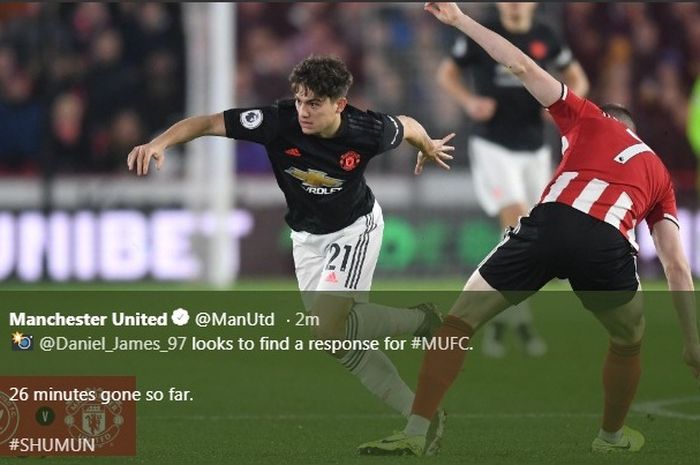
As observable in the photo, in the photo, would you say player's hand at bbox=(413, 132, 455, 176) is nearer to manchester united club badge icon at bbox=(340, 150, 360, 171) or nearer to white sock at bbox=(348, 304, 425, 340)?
manchester united club badge icon at bbox=(340, 150, 360, 171)

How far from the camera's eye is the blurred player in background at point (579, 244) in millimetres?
6484

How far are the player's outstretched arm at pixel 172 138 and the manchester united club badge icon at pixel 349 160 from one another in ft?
1.95

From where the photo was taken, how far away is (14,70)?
17406 mm

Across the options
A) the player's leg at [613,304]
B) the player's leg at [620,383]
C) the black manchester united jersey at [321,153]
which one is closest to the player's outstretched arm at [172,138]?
the black manchester united jersey at [321,153]

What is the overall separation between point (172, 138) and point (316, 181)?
82 centimetres

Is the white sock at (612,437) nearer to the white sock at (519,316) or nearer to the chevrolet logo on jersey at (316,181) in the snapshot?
the chevrolet logo on jersey at (316,181)

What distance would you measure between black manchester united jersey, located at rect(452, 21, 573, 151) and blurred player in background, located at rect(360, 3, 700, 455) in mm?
5042

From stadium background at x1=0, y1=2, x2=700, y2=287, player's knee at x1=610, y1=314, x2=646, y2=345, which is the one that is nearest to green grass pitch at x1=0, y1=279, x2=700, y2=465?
player's knee at x1=610, y1=314, x2=646, y2=345

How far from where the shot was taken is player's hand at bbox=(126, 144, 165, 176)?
6.50 metres

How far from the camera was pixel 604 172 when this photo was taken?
6.58 meters

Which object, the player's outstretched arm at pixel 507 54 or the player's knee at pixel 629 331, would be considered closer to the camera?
the player's outstretched arm at pixel 507 54

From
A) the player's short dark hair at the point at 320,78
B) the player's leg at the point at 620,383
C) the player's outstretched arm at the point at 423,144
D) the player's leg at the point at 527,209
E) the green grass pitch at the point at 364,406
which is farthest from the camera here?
the player's leg at the point at 527,209

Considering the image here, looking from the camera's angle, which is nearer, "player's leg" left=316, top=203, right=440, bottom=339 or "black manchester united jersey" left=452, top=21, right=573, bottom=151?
"player's leg" left=316, top=203, right=440, bottom=339

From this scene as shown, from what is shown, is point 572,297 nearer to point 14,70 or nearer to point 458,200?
point 458,200
